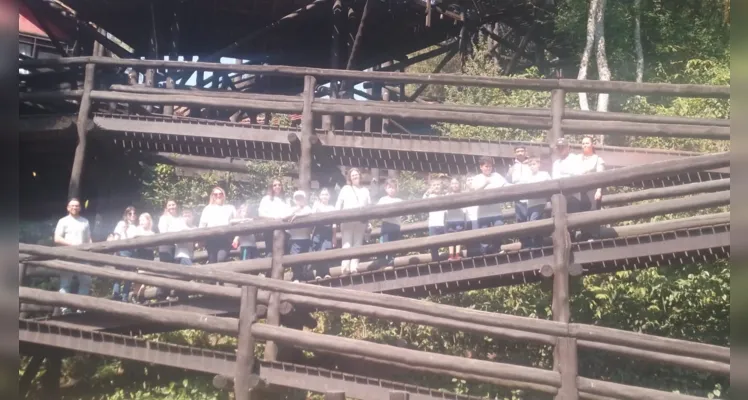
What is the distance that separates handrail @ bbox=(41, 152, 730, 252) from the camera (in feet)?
18.0

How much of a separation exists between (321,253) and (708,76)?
1160cm

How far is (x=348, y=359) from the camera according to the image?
261 inches

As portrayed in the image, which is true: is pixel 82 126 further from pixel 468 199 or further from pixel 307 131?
pixel 468 199

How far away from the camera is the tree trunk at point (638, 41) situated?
1466 cm

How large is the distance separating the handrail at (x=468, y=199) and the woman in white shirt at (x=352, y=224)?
483 mm

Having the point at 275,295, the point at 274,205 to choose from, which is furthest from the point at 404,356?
the point at 274,205

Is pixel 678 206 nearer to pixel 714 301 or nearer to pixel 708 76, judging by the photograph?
pixel 714 301

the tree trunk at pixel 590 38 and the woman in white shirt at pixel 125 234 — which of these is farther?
Result: the tree trunk at pixel 590 38

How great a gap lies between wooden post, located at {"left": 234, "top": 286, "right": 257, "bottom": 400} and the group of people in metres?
0.90

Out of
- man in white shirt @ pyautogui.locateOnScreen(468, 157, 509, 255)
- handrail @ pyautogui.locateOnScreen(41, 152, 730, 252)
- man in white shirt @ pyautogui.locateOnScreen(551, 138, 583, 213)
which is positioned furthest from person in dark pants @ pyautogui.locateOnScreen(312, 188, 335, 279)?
man in white shirt @ pyautogui.locateOnScreen(551, 138, 583, 213)

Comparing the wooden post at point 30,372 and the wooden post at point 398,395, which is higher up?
the wooden post at point 30,372

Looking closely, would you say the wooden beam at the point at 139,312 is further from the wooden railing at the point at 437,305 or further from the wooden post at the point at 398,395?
the wooden post at the point at 398,395

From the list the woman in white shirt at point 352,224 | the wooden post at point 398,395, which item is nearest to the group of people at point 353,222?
the woman in white shirt at point 352,224

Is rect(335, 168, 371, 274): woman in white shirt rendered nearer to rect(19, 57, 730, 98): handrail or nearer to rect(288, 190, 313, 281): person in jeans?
rect(288, 190, 313, 281): person in jeans
